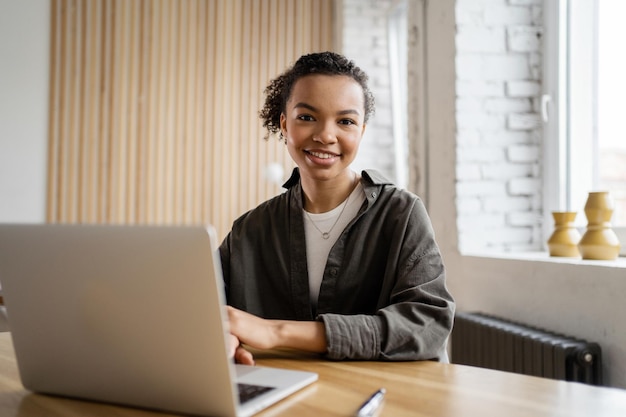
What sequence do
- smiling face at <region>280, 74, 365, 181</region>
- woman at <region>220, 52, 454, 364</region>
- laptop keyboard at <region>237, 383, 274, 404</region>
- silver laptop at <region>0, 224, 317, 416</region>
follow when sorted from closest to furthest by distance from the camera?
silver laptop at <region>0, 224, 317, 416</region>, laptop keyboard at <region>237, 383, 274, 404</region>, woman at <region>220, 52, 454, 364</region>, smiling face at <region>280, 74, 365, 181</region>

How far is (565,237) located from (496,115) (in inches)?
29.4

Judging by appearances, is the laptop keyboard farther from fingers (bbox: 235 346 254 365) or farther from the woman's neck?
the woman's neck

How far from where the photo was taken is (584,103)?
276 centimetres

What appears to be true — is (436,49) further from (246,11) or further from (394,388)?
(394,388)

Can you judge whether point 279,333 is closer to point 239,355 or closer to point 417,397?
point 239,355

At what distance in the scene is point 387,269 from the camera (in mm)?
1453

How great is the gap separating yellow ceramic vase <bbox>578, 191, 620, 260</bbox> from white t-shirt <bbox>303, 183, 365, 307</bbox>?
40.3 inches

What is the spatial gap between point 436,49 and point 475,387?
2.39m

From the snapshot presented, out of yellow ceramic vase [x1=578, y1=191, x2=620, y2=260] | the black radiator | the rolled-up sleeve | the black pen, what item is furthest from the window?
→ the black pen

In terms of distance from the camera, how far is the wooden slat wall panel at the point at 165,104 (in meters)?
4.10

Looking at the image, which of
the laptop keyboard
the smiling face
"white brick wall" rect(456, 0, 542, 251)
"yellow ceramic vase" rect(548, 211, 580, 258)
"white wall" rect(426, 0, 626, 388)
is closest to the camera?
the laptop keyboard

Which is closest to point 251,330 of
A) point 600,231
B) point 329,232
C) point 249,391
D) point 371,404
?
point 249,391

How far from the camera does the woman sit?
→ 4.79 ft

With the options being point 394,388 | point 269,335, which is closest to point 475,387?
point 394,388
